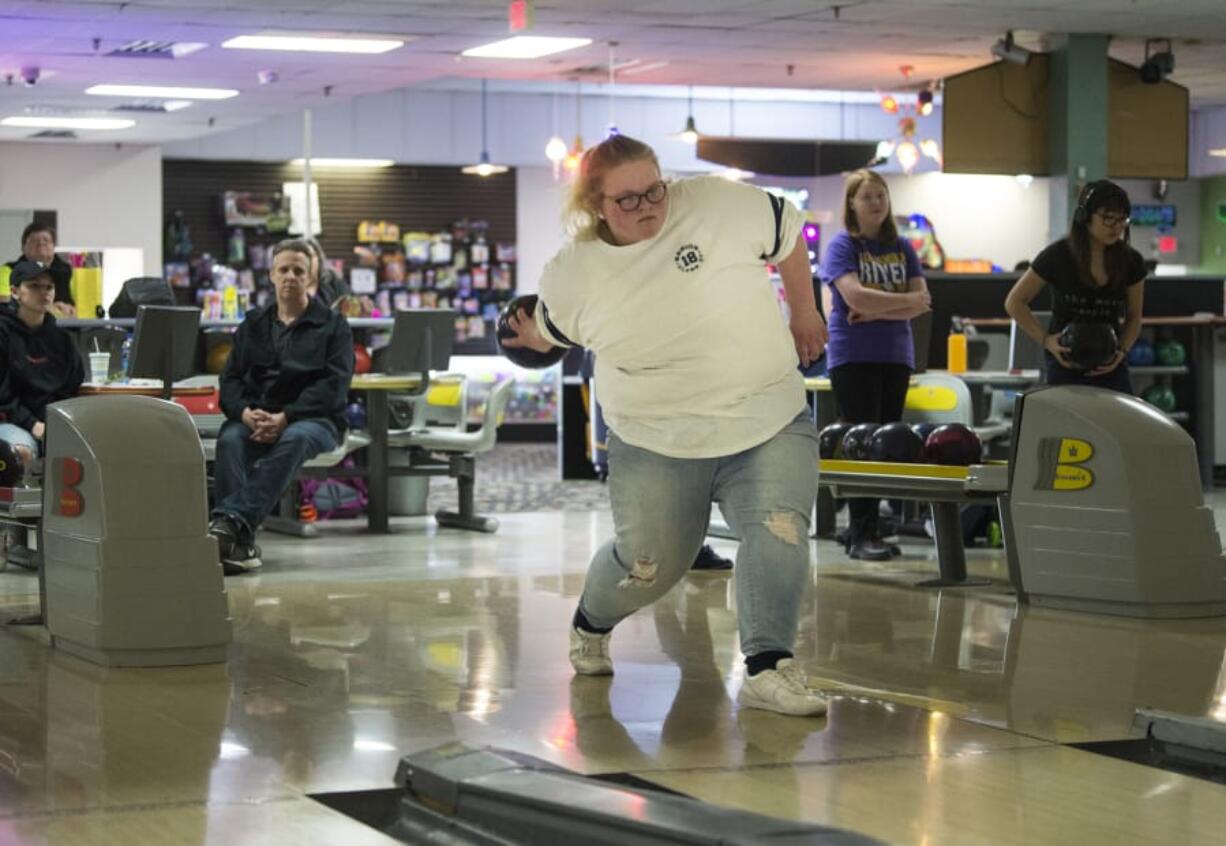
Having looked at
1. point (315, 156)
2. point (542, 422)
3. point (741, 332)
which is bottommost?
point (542, 422)

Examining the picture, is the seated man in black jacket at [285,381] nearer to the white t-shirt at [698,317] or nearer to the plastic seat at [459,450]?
the plastic seat at [459,450]

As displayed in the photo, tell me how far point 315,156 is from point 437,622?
14.6m

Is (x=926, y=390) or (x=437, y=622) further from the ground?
(x=926, y=390)

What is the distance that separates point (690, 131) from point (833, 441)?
11666 mm

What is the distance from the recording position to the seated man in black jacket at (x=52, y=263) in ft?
36.2

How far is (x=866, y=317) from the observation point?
7414 mm

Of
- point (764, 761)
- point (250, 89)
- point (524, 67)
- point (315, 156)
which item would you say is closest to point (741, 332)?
point (764, 761)

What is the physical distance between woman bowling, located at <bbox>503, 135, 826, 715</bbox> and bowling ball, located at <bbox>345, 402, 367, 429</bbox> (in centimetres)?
542

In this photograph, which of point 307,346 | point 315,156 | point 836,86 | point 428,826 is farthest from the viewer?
→ point 315,156

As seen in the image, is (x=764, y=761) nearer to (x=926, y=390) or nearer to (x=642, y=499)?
(x=642, y=499)

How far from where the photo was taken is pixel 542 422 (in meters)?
20.7

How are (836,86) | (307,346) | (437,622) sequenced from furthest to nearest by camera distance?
1. (836,86)
2. (307,346)
3. (437,622)

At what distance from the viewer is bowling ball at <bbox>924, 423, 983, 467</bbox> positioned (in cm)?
684

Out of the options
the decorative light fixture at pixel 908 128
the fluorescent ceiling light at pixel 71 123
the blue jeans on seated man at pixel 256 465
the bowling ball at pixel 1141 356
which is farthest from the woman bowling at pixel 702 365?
the fluorescent ceiling light at pixel 71 123
